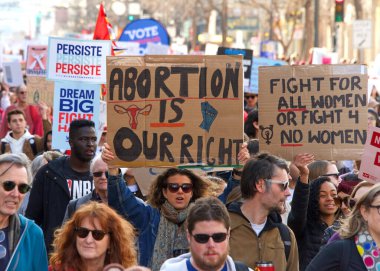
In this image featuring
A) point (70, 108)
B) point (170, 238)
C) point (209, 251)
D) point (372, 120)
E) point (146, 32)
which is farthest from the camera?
point (146, 32)

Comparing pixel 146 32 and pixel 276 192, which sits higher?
pixel 146 32

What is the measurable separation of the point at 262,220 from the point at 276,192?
20cm

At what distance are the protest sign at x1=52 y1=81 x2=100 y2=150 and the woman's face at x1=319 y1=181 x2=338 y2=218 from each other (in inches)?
145

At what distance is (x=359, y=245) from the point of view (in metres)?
6.68

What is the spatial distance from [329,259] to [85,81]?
667 centimetres

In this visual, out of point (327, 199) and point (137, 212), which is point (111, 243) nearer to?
point (137, 212)

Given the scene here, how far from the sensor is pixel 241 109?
876 cm

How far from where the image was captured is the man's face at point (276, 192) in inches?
302

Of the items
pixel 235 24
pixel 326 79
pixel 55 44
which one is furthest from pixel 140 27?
pixel 235 24

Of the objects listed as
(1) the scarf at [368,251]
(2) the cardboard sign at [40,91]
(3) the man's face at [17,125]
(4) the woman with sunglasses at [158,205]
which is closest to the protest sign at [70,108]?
(3) the man's face at [17,125]

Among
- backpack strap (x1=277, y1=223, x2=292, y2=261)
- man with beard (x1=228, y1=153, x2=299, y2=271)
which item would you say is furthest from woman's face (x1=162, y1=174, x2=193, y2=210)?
backpack strap (x1=277, y1=223, x2=292, y2=261)

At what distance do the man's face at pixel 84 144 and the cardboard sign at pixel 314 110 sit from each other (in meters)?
1.39

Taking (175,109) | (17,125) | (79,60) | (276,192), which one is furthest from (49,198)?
(17,125)

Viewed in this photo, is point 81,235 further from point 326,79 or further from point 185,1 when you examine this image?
point 185,1
